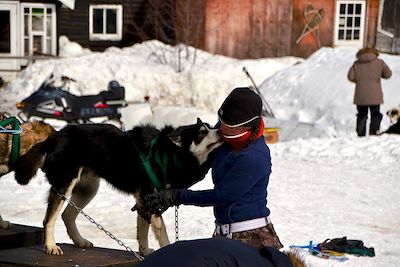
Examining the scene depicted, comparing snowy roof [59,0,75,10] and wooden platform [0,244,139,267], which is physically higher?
snowy roof [59,0,75,10]

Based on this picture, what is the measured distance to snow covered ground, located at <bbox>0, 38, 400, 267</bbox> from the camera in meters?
7.69

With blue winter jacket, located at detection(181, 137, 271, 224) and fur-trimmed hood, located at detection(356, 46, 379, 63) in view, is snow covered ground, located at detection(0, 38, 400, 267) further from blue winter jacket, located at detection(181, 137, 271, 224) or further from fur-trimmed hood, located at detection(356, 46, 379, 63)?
fur-trimmed hood, located at detection(356, 46, 379, 63)

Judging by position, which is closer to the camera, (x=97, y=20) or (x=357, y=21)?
(x=97, y=20)

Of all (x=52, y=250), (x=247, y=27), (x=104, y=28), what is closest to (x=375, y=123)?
(x=52, y=250)

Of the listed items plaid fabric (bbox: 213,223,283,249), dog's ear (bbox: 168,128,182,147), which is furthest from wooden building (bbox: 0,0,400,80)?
plaid fabric (bbox: 213,223,283,249)

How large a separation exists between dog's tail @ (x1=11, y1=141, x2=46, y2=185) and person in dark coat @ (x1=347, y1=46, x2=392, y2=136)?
876 cm

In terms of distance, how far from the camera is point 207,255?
2287 mm

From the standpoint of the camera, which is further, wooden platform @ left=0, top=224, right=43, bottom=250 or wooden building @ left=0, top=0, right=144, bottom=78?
wooden building @ left=0, top=0, right=144, bottom=78

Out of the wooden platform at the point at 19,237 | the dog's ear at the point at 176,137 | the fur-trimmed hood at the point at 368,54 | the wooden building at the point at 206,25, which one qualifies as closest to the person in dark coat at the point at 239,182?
the dog's ear at the point at 176,137

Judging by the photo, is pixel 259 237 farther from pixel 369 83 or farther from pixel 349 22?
pixel 349 22

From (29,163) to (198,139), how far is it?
1.33 metres

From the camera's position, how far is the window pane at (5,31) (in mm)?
25344

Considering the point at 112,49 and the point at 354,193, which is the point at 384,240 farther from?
the point at 112,49

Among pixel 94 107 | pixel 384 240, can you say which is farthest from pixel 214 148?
pixel 94 107
